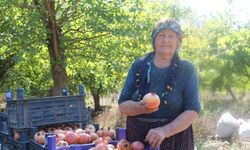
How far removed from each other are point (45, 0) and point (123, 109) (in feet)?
19.2

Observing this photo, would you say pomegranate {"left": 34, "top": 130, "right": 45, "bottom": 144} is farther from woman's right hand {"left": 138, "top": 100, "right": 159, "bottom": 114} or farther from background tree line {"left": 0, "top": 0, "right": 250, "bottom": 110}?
background tree line {"left": 0, "top": 0, "right": 250, "bottom": 110}

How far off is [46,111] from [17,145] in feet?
1.68

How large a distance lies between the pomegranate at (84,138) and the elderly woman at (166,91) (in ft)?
4.18

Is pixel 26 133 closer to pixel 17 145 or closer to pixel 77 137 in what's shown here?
pixel 17 145

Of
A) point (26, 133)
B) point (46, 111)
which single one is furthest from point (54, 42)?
point (26, 133)

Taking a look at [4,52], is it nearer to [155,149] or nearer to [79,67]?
[79,67]

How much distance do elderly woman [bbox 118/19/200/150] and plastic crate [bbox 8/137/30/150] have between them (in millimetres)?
2037

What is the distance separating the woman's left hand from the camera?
8.05 feet

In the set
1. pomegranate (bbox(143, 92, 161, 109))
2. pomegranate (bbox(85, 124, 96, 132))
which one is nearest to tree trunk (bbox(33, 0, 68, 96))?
pomegranate (bbox(85, 124, 96, 132))

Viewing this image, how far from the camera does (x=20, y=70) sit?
43.2 ft

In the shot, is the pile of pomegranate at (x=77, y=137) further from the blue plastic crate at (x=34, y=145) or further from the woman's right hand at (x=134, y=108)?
Result: the woman's right hand at (x=134, y=108)

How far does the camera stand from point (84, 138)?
3988mm

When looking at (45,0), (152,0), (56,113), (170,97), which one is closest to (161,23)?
(170,97)

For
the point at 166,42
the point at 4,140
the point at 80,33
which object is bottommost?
the point at 4,140
